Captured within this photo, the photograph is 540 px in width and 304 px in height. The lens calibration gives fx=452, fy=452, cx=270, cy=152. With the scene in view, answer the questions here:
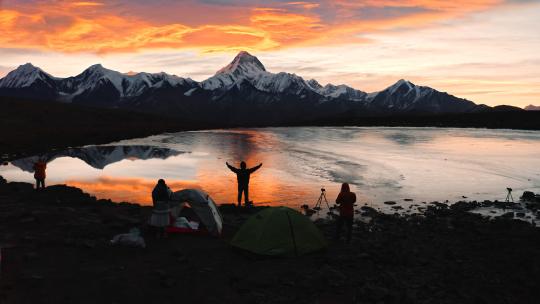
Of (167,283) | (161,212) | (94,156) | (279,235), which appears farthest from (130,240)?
(94,156)

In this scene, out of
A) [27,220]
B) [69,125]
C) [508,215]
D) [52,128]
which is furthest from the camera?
[69,125]

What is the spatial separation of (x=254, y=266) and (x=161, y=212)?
4531 millimetres

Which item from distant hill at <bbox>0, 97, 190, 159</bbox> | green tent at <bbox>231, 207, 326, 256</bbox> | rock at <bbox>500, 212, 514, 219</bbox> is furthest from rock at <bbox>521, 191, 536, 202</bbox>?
distant hill at <bbox>0, 97, 190, 159</bbox>

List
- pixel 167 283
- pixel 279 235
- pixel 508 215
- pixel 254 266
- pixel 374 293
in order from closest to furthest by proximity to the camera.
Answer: pixel 374 293, pixel 167 283, pixel 254 266, pixel 279 235, pixel 508 215

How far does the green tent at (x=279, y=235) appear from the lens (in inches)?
635

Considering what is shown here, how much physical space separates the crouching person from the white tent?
905mm

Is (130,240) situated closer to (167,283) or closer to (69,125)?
(167,283)

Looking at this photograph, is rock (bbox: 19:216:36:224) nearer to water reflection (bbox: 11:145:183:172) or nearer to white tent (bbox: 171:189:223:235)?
white tent (bbox: 171:189:223:235)

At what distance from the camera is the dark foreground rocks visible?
13.0 meters

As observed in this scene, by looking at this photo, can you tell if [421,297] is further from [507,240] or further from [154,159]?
[154,159]

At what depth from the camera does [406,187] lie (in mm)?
34906

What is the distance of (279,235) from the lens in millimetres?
16406

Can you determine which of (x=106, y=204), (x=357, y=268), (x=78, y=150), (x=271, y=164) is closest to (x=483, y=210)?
(x=357, y=268)

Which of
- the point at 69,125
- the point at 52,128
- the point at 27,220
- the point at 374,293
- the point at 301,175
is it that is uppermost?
the point at 69,125
